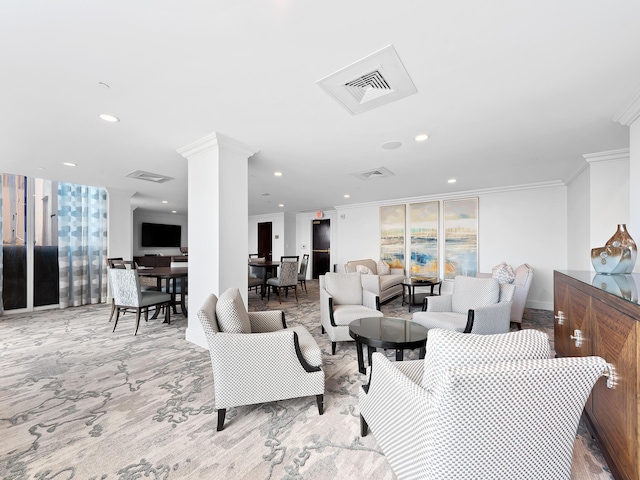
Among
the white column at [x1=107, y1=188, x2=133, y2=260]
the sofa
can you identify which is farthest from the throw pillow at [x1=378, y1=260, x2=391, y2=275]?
the white column at [x1=107, y1=188, x2=133, y2=260]

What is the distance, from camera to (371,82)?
6.89 feet

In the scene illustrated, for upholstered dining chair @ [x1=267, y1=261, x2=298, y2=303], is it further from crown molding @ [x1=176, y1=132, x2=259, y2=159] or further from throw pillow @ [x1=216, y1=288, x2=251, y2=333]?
throw pillow @ [x1=216, y1=288, x2=251, y2=333]

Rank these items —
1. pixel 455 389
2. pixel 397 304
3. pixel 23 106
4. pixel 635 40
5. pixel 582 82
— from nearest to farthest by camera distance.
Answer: pixel 455 389
pixel 635 40
pixel 582 82
pixel 23 106
pixel 397 304

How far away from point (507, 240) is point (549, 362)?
5785 mm

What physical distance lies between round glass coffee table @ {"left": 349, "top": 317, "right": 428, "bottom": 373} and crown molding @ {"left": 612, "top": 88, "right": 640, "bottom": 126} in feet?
8.51

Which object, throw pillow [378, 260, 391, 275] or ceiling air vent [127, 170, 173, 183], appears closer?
ceiling air vent [127, 170, 173, 183]

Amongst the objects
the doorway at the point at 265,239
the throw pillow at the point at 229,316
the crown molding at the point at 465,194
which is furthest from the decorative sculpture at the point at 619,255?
the doorway at the point at 265,239

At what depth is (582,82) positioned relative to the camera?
2.07 metres

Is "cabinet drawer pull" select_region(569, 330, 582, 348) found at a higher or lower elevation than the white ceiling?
lower

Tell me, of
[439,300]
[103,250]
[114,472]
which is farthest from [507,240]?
[103,250]

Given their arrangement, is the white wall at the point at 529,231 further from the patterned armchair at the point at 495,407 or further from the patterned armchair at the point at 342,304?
the patterned armchair at the point at 495,407

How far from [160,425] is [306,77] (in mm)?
2653

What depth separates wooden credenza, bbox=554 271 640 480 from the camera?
3.90ft

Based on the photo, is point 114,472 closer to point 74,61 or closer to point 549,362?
point 549,362
